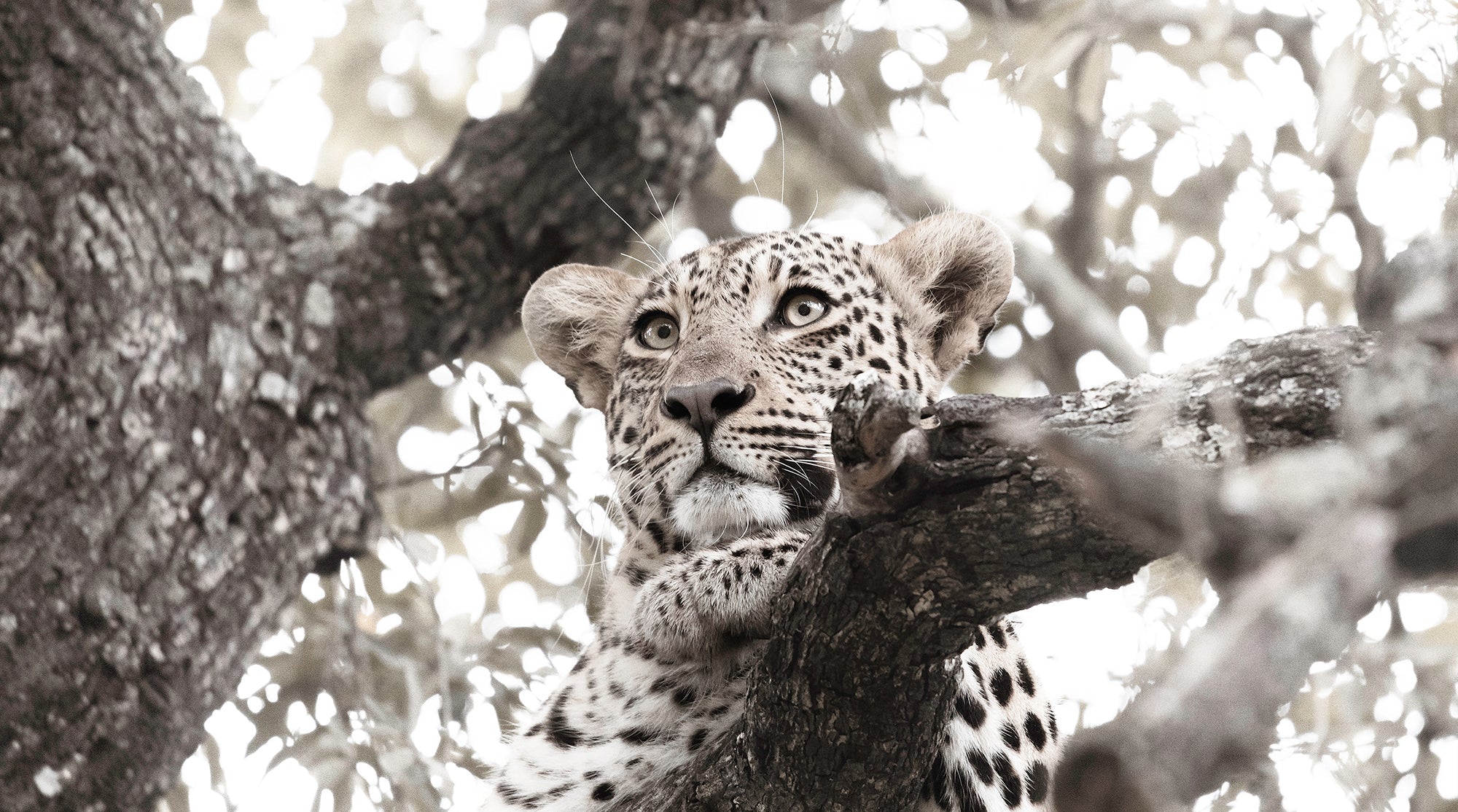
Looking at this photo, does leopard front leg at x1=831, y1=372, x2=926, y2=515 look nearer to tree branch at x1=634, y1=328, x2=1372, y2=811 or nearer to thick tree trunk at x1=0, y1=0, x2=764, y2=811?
tree branch at x1=634, y1=328, x2=1372, y2=811

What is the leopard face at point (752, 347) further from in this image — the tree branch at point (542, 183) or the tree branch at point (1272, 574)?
the tree branch at point (1272, 574)

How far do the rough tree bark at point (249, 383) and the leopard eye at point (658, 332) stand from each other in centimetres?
89

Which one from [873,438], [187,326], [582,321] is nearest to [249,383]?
[187,326]

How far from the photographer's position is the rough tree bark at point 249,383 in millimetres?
2912

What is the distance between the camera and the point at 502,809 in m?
4.27

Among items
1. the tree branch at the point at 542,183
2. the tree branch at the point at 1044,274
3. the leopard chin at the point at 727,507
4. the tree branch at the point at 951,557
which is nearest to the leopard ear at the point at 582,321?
the tree branch at the point at 542,183

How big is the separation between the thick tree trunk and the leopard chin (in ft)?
5.00

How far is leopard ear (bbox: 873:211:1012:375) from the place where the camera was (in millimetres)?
4887

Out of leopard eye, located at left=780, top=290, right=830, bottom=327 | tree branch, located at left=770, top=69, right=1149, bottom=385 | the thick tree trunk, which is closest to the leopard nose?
leopard eye, located at left=780, top=290, right=830, bottom=327

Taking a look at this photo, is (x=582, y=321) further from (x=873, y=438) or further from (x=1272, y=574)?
(x=1272, y=574)

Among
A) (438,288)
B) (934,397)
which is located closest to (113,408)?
(438,288)

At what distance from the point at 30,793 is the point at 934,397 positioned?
3139 mm

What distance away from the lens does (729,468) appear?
4.09m

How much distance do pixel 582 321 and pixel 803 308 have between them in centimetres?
114
